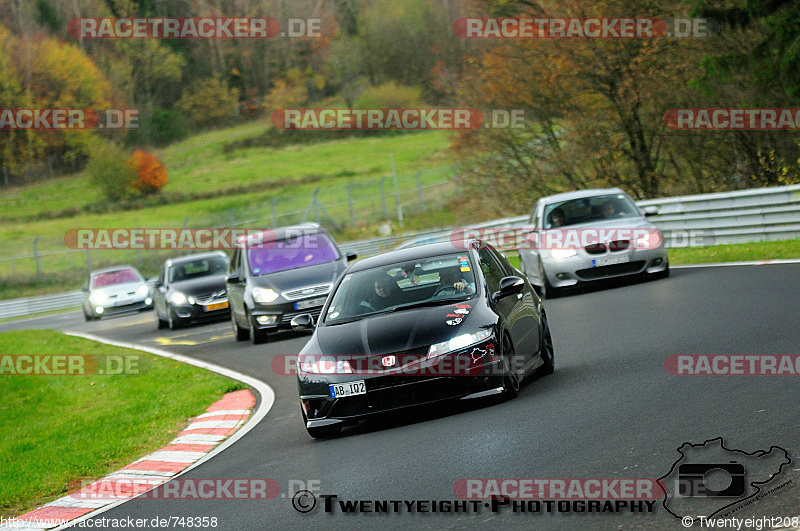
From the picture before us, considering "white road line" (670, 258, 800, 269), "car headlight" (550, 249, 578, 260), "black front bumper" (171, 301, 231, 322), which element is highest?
"car headlight" (550, 249, 578, 260)

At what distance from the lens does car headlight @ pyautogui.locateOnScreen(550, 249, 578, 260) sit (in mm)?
18266

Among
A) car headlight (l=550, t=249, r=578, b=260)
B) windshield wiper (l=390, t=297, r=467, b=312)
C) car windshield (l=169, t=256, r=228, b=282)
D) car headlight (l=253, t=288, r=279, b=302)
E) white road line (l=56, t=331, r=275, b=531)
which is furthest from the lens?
car windshield (l=169, t=256, r=228, b=282)

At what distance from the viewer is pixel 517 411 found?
8953mm

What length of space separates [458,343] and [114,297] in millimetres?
27208

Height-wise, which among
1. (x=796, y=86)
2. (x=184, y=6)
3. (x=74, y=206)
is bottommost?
(x=74, y=206)

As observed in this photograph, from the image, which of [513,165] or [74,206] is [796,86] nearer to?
[513,165]

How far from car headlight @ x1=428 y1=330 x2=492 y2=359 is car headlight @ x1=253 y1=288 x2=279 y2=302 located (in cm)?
1000

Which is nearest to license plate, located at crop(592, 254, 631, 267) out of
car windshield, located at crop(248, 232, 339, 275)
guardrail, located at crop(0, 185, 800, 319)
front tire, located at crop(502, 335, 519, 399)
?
guardrail, located at crop(0, 185, 800, 319)

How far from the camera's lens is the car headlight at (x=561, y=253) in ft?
59.9

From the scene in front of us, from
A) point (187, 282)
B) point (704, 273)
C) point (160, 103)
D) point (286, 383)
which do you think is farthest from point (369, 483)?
point (160, 103)

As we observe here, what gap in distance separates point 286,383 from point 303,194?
62679 millimetres

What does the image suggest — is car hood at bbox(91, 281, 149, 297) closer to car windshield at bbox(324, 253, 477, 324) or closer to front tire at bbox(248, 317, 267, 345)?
front tire at bbox(248, 317, 267, 345)

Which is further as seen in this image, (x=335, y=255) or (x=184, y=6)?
(x=184, y=6)

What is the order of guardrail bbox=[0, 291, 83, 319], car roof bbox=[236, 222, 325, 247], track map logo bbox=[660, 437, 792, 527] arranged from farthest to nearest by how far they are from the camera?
guardrail bbox=[0, 291, 83, 319]
car roof bbox=[236, 222, 325, 247]
track map logo bbox=[660, 437, 792, 527]
